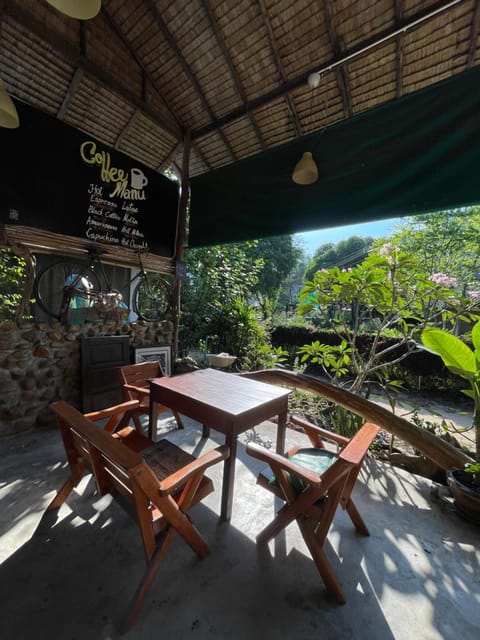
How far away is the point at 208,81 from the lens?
322 cm

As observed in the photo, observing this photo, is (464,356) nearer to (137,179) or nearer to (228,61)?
(228,61)

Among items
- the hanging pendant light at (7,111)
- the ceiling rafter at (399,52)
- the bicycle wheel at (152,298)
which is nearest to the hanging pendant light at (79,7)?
the hanging pendant light at (7,111)

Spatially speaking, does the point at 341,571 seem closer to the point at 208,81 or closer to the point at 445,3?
the point at 445,3

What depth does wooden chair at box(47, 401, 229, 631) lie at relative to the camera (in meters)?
1.16

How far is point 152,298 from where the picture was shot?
14.4 ft

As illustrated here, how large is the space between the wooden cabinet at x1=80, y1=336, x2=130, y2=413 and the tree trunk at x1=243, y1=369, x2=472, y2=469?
93.1 inches

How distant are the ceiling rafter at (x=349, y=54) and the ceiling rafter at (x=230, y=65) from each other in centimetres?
14

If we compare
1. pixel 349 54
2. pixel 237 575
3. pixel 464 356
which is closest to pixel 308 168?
pixel 349 54

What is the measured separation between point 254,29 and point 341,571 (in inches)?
181

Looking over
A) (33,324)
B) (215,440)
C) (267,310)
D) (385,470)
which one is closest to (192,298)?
(267,310)

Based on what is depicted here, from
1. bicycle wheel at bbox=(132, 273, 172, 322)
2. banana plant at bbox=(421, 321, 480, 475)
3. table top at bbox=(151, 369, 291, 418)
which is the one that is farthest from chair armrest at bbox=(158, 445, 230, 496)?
bicycle wheel at bbox=(132, 273, 172, 322)

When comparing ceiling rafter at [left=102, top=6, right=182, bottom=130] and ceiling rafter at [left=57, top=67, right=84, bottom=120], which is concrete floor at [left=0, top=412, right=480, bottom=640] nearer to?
ceiling rafter at [left=57, top=67, right=84, bottom=120]

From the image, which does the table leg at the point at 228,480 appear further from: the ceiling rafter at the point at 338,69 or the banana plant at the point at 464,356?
the ceiling rafter at the point at 338,69

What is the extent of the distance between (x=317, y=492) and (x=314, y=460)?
49cm
